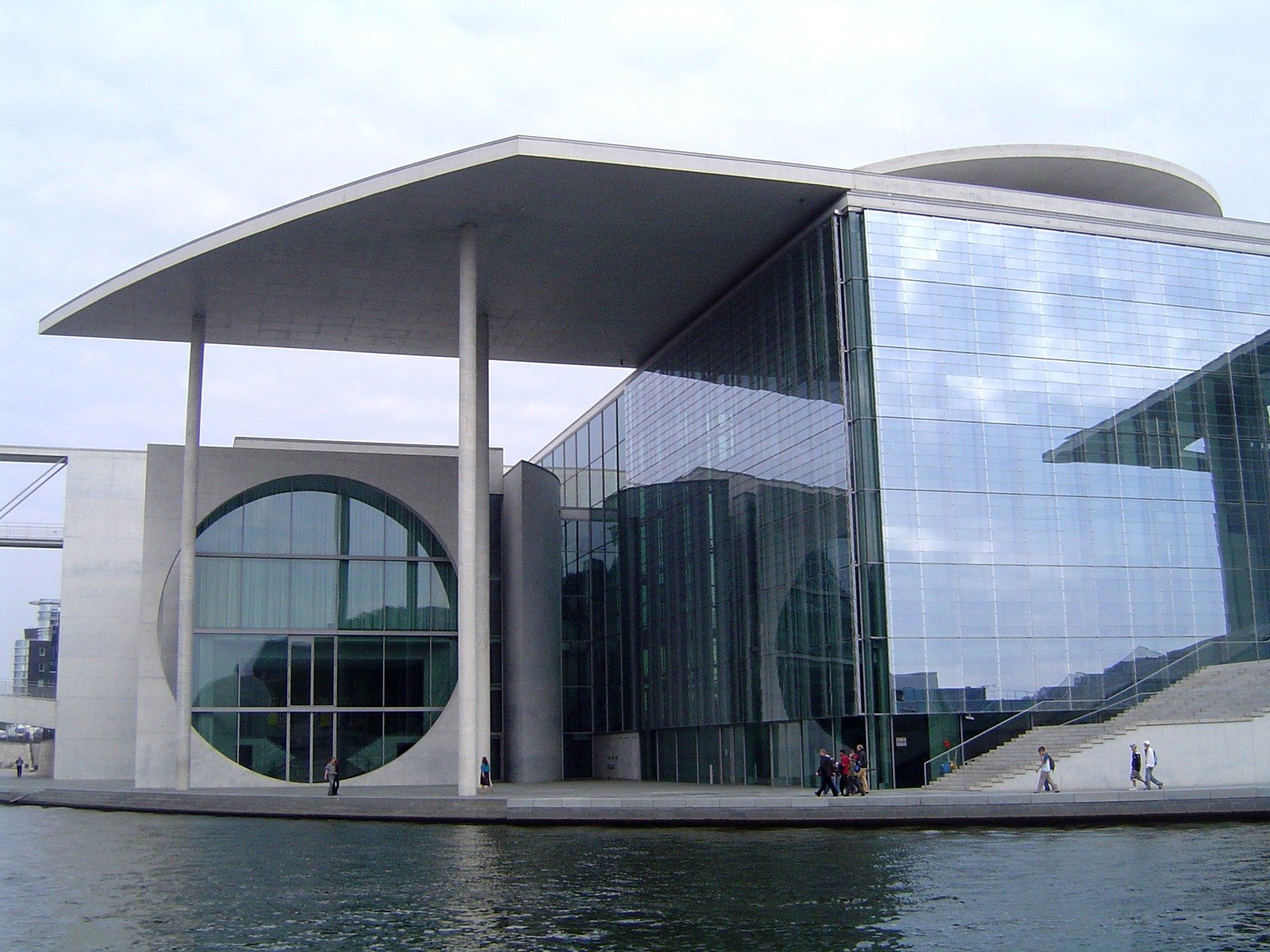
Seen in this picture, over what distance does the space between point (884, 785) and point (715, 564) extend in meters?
10.6

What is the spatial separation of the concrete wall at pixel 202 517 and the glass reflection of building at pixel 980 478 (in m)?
10.1

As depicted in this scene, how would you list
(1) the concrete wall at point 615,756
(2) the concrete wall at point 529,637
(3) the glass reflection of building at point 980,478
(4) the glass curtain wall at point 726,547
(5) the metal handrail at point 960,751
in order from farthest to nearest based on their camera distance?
1. (1) the concrete wall at point 615,756
2. (2) the concrete wall at point 529,637
3. (4) the glass curtain wall at point 726,547
4. (3) the glass reflection of building at point 980,478
5. (5) the metal handrail at point 960,751

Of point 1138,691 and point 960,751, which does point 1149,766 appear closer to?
point 960,751

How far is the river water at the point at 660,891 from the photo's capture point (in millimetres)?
13508

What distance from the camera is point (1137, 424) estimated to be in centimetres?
3309

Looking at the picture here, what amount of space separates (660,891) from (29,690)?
2025 inches

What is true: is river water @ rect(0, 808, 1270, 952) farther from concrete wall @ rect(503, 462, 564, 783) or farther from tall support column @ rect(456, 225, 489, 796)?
concrete wall @ rect(503, 462, 564, 783)

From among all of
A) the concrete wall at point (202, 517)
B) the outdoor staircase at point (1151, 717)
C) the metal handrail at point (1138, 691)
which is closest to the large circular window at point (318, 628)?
the concrete wall at point (202, 517)

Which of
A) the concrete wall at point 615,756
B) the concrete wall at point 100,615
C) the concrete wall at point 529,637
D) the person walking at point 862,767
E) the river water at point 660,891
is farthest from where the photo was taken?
the concrete wall at point 100,615

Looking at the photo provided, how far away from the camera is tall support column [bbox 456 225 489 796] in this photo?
32.5 m

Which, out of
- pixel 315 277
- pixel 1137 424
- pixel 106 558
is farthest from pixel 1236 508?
pixel 106 558

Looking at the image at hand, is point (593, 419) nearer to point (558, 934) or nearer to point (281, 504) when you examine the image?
point (281, 504)

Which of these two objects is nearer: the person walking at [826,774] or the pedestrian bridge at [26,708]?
the person walking at [826,774]

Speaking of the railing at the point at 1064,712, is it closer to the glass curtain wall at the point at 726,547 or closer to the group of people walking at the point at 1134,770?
the group of people walking at the point at 1134,770
